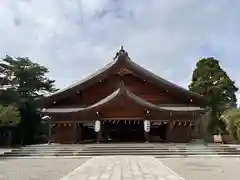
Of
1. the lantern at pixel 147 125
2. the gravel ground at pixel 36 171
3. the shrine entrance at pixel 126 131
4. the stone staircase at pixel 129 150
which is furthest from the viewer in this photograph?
the shrine entrance at pixel 126 131

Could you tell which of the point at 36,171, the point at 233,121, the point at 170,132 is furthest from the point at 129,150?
the point at 233,121

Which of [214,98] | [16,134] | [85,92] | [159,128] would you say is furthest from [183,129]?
[16,134]

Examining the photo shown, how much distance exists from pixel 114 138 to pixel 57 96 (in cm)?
537

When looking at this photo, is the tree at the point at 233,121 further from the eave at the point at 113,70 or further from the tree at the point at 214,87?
the tree at the point at 214,87

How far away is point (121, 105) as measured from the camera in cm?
2202

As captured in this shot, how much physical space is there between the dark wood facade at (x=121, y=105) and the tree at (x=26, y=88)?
14876mm

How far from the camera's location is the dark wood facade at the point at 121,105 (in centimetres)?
2195

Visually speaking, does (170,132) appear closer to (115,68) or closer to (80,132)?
(115,68)

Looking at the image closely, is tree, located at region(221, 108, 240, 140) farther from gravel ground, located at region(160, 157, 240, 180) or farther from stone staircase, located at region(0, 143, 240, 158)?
gravel ground, located at region(160, 157, 240, 180)

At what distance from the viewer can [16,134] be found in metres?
40.0

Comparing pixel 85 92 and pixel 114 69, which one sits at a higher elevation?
pixel 114 69

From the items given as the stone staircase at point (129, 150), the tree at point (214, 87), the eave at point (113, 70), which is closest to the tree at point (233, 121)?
the eave at point (113, 70)

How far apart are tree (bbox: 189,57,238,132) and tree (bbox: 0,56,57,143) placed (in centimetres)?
1951

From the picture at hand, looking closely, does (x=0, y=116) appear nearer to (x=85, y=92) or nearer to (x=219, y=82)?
(x=85, y=92)
